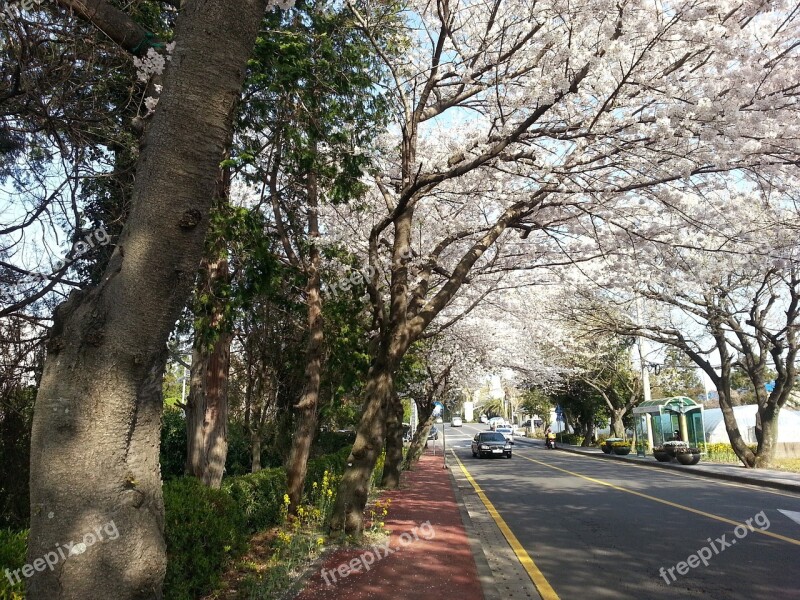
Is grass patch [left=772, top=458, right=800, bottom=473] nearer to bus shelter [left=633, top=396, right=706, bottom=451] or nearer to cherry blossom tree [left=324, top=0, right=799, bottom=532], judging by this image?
bus shelter [left=633, top=396, right=706, bottom=451]

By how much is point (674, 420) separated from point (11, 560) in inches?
1100

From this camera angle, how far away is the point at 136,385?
2.64m

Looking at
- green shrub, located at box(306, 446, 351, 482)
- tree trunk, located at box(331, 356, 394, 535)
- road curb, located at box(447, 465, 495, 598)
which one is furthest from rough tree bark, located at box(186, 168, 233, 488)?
road curb, located at box(447, 465, 495, 598)

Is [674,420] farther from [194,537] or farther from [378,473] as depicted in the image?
[194,537]

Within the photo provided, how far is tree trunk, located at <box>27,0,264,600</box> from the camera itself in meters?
2.45

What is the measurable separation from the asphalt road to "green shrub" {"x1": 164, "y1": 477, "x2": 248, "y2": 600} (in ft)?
11.2

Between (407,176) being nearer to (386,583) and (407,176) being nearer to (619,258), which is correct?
(619,258)

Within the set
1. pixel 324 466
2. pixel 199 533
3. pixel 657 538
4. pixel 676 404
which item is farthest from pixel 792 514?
pixel 676 404

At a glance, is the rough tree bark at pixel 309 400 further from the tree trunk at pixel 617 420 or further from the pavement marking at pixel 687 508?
the tree trunk at pixel 617 420

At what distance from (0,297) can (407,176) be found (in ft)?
18.5

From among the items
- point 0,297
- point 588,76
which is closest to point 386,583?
point 0,297

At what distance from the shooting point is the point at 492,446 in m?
30.1

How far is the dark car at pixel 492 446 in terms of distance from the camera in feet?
98.6

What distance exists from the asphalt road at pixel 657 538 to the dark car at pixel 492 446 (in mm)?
14174
